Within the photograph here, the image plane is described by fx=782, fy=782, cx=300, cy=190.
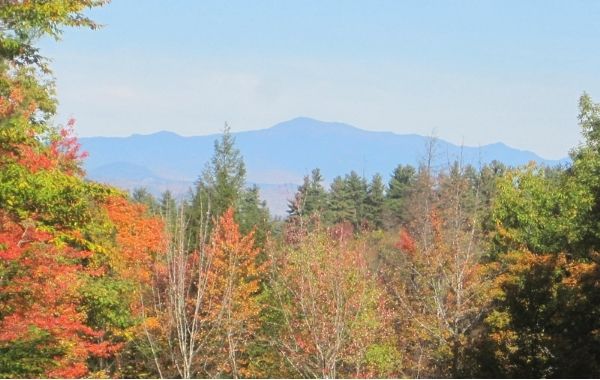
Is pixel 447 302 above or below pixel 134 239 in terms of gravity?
below

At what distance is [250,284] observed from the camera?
30.8m

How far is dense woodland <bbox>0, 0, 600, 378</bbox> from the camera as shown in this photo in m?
13.7

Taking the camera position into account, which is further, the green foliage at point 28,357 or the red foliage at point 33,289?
the red foliage at point 33,289

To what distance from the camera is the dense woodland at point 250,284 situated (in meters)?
13.7

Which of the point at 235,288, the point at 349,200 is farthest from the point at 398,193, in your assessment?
the point at 235,288

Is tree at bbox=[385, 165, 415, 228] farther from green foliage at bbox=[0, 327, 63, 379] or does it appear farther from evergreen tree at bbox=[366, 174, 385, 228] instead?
green foliage at bbox=[0, 327, 63, 379]

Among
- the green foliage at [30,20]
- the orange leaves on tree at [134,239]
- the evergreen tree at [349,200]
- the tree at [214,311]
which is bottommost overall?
the tree at [214,311]

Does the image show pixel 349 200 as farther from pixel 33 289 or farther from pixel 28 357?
pixel 28 357

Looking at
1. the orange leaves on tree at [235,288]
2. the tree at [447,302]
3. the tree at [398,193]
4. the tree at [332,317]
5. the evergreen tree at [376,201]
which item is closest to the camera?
the tree at [332,317]

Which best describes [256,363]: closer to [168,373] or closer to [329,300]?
[168,373]

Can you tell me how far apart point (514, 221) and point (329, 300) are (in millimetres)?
18032

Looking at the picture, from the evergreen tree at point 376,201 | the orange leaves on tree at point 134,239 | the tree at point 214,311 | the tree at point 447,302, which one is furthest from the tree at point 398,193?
the tree at point 447,302

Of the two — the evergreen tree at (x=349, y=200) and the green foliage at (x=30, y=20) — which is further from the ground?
the evergreen tree at (x=349, y=200)

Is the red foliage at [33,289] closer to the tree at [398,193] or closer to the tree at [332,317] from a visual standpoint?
the tree at [332,317]
